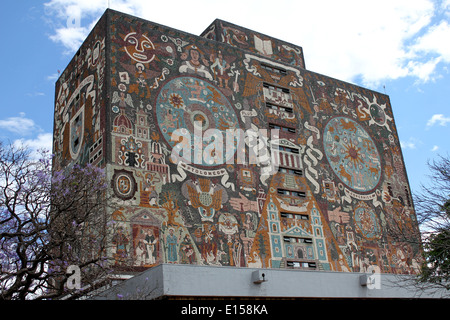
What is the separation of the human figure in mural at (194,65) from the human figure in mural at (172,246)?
7.04 meters

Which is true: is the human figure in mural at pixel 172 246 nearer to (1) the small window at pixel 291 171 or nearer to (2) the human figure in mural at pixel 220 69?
(1) the small window at pixel 291 171

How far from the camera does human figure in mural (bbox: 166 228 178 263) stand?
63.1 ft

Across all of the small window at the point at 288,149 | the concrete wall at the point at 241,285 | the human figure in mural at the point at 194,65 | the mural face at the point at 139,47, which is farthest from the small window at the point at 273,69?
the concrete wall at the point at 241,285

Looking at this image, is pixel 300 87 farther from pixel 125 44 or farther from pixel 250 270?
pixel 250 270

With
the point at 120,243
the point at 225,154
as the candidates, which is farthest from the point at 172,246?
the point at 225,154

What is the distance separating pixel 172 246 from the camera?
19.4m

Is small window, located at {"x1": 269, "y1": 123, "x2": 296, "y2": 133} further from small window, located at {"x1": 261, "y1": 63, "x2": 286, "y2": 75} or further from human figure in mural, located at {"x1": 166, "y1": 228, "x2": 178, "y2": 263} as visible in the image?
human figure in mural, located at {"x1": 166, "y1": 228, "x2": 178, "y2": 263}

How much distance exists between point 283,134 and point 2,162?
523 inches

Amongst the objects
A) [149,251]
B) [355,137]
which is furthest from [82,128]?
[355,137]

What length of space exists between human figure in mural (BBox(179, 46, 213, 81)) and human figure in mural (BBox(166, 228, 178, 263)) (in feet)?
23.1

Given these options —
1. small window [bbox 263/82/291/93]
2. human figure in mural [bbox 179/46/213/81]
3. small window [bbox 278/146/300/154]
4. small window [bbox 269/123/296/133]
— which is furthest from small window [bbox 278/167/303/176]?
human figure in mural [bbox 179/46/213/81]

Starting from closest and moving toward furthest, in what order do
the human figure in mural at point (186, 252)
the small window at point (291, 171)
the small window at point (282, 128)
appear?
the human figure in mural at point (186, 252) → the small window at point (291, 171) → the small window at point (282, 128)

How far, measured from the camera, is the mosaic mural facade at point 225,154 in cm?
1984
